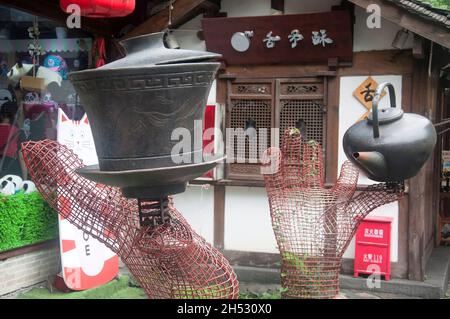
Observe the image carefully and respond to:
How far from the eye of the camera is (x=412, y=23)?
696 cm

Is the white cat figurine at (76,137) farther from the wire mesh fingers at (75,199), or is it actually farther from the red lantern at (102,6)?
the wire mesh fingers at (75,199)

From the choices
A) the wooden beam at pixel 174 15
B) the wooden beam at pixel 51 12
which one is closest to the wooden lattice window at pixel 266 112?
the wooden beam at pixel 174 15

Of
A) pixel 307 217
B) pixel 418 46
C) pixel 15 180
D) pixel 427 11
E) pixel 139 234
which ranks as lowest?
pixel 307 217

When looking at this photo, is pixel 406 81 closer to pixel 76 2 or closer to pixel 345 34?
pixel 345 34

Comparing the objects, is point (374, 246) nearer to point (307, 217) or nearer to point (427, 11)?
point (307, 217)

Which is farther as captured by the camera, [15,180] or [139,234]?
[15,180]

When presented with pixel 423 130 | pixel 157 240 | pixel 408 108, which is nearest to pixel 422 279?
pixel 408 108

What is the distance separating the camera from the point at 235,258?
8.60 metres

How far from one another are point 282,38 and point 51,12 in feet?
10.7

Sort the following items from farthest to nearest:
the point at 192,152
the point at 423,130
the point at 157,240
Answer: the point at 423,130
the point at 157,240
the point at 192,152

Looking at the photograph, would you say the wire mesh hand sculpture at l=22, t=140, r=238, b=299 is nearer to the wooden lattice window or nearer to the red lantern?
the red lantern

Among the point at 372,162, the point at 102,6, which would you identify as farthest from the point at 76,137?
the point at 372,162

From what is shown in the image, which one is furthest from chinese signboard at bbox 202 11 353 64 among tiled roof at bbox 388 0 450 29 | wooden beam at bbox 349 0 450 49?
tiled roof at bbox 388 0 450 29

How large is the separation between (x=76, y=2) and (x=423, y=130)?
314cm
